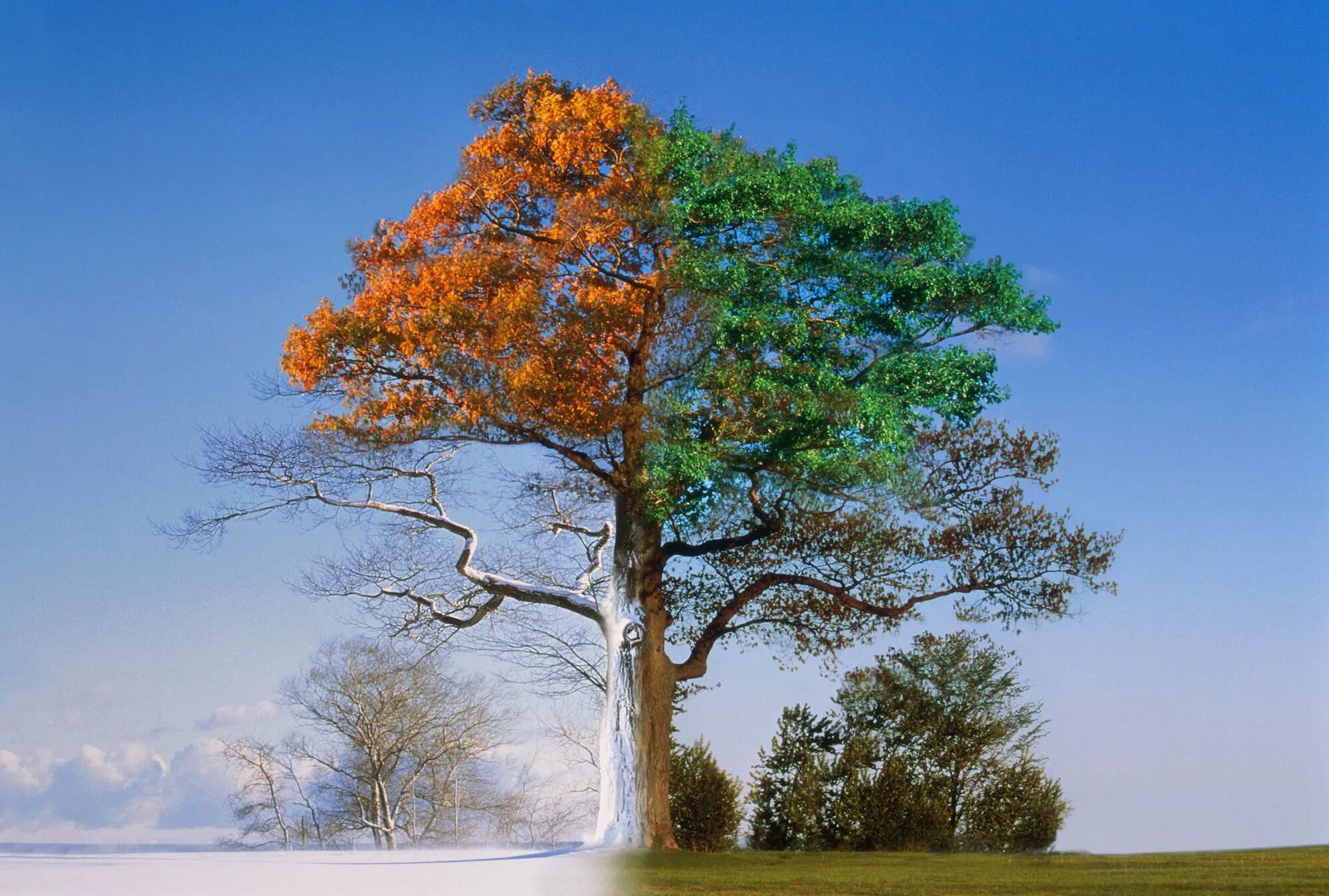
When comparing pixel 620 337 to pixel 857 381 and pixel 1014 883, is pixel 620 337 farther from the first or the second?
pixel 1014 883

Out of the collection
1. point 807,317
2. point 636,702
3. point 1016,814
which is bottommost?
point 1016,814

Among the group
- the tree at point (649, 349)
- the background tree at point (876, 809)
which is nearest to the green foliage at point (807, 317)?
the tree at point (649, 349)

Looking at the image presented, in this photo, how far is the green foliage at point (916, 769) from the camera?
53.8 ft

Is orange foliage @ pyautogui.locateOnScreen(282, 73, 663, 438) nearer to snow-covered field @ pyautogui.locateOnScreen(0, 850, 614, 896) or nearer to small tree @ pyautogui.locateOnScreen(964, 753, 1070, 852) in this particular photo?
snow-covered field @ pyautogui.locateOnScreen(0, 850, 614, 896)

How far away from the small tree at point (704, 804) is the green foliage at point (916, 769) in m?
0.42

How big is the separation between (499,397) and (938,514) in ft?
21.9

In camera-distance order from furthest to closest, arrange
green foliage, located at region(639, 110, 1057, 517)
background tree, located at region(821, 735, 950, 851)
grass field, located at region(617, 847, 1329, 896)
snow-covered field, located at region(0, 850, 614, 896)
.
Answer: background tree, located at region(821, 735, 950, 851) < green foliage, located at region(639, 110, 1057, 517) < grass field, located at region(617, 847, 1329, 896) < snow-covered field, located at region(0, 850, 614, 896)

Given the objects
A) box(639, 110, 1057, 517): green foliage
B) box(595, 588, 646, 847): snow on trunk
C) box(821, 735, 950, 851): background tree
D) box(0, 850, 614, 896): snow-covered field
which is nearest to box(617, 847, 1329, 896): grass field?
box(0, 850, 614, 896): snow-covered field

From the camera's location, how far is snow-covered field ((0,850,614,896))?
9.08 m

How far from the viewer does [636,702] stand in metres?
14.3

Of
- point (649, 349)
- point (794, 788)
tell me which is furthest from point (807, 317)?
point (794, 788)

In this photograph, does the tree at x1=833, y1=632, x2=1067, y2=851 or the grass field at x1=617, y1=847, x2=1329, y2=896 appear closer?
the grass field at x1=617, y1=847, x2=1329, y2=896

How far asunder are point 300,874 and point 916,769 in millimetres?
9944

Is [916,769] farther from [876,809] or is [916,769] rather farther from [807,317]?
[807,317]
